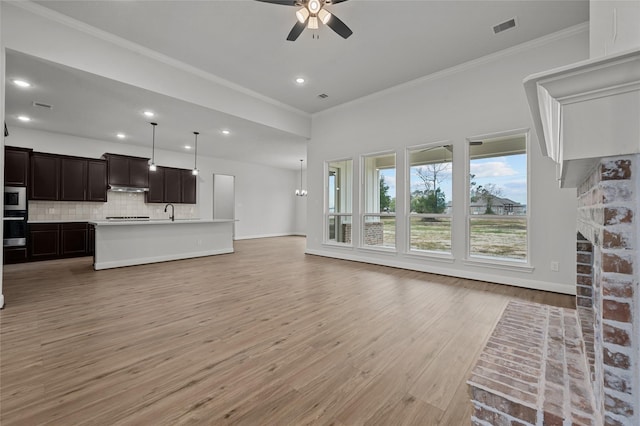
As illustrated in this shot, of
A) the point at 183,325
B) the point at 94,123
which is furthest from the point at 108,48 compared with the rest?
the point at 183,325

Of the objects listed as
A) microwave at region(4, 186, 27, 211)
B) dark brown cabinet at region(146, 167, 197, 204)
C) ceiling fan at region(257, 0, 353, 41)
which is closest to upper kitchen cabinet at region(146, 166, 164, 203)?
dark brown cabinet at region(146, 167, 197, 204)

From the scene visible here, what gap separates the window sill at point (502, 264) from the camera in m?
3.89

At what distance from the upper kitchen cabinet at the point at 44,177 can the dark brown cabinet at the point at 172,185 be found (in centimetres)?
237

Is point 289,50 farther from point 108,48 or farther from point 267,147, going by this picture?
point 267,147

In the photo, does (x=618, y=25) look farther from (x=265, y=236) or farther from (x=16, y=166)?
(x=265, y=236)

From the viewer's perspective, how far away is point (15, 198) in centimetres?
556

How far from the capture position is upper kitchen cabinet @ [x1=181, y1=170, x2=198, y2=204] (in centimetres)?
859

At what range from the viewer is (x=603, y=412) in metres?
0.86

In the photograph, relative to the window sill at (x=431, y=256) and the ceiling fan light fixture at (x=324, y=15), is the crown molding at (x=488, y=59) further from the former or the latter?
the window sill at (x=431, y=256)

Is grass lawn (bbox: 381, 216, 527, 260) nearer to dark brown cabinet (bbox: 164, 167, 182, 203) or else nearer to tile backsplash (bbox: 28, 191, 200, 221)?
dark brown cabinet (bbox: 164, 167, 182, 203)

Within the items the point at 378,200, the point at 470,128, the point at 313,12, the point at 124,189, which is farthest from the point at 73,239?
the point at 470,128

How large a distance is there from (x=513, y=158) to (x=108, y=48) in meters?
6.11

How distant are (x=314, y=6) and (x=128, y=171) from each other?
7.03 meters

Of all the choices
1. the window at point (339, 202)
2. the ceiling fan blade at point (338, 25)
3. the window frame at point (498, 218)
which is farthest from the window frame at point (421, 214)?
the ceiling fan blade at point (338, 25)
